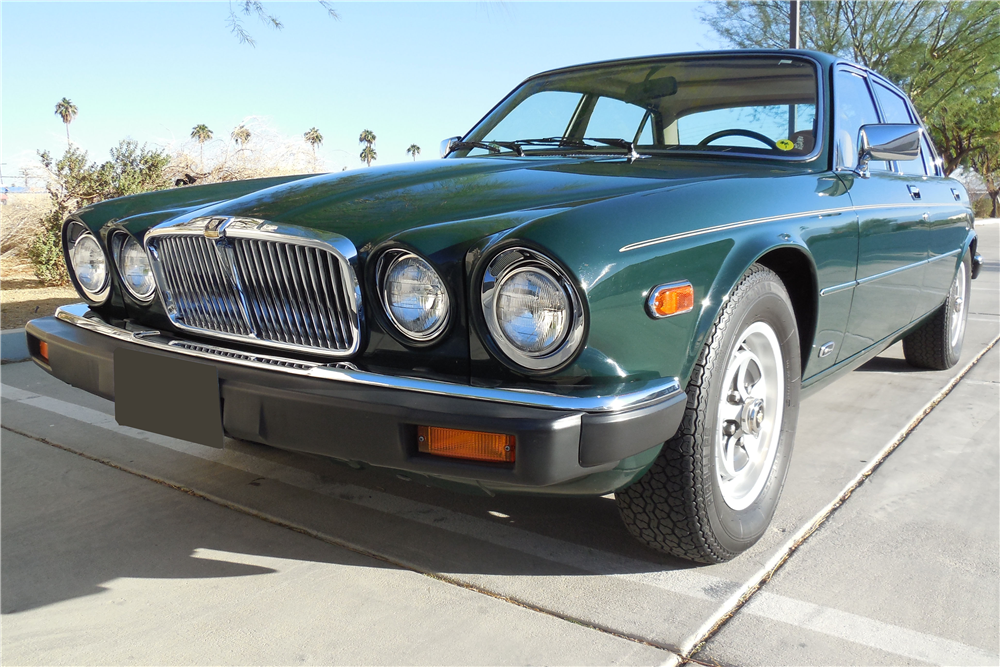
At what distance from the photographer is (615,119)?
124 inches

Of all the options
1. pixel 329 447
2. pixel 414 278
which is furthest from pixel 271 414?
pixel 414 278

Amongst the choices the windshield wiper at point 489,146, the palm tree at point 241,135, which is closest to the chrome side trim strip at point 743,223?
the windshield wiper at point 489,146

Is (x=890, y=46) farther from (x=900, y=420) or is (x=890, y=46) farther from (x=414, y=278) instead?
(x=414, y=278)

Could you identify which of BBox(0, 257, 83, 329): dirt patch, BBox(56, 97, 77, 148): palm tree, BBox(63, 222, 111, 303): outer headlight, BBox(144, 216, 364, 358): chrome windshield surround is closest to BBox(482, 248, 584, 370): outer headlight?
BBox(144, 216, 364, 358): chrome windshield surround

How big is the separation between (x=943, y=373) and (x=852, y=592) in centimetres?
294

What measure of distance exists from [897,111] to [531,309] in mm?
3096

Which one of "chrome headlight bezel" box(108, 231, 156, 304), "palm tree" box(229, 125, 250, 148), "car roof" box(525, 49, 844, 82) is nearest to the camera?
"chrome headlight bezel" box(108, 231, 156, 304)

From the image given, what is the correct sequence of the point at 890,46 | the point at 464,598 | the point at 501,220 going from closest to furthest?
1. the point at 501,220
2. the point at 464,598
3. the point at 890,46

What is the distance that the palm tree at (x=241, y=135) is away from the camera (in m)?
10.0

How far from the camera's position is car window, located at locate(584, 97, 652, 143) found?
3.09 meters

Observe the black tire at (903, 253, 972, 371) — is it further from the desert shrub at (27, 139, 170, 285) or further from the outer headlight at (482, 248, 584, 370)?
the desert shrub at (27, 139, 170, 285)

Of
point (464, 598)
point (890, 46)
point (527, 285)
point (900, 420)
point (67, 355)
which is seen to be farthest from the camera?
point (890, 46)

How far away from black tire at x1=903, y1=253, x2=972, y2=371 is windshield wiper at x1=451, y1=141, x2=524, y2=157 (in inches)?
101

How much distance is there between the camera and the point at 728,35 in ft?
68.3
